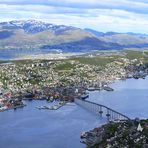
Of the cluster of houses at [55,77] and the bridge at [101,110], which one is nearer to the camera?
the bridge at [101,110]

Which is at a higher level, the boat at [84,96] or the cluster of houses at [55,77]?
the boat at [84,96]

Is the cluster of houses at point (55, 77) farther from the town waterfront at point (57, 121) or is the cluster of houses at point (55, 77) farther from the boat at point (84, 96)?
the town waterfront at point (57, 121)

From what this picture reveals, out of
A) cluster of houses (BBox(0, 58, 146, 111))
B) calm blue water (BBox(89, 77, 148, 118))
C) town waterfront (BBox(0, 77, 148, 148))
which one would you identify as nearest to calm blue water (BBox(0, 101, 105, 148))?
town waterfront (BBox(0, 77, 148, 148))

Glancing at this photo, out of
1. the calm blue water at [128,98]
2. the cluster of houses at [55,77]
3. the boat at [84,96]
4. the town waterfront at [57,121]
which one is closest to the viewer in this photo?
the town waterfront at [57,121]

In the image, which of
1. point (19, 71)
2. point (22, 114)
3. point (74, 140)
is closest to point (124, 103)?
point (22, 114)

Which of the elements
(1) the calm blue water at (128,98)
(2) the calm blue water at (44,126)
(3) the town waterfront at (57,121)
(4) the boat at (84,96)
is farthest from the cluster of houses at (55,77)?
(2) the calm blue water at (44,126)

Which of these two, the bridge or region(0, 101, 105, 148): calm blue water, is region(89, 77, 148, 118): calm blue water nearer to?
the bridge

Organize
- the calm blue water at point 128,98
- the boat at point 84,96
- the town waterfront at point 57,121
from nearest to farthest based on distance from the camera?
the town waterfront at point 57,121 < the calm blue water at point 128,98 < the boat at point 84,96

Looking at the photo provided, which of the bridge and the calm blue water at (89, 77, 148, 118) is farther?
the calm blue water at (89, 77, 148, 118)
